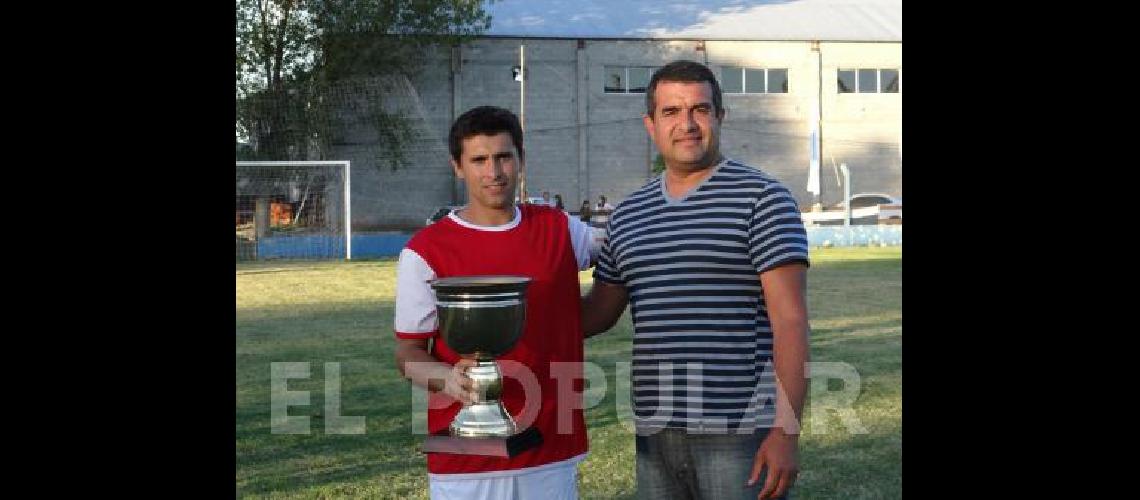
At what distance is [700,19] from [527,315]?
1566 inches

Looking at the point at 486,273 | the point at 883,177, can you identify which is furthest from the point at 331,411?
the point at 883,177

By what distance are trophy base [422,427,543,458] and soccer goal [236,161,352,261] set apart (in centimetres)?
2622

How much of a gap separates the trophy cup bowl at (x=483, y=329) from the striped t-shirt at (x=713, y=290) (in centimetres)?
39

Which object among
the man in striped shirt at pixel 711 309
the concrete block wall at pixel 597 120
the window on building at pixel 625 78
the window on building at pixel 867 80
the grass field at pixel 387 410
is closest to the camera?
the man in striped shirt at pixel 711 309

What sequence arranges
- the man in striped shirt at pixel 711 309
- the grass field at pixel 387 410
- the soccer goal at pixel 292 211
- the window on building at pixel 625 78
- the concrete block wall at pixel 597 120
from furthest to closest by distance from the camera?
the window on building at pixel 625 78, the concrete block wall at pixel 597 120, the soccer goal at pixel 292 211, the grass field at pixel 387 410, the man in striped shirt at pixel 711 309

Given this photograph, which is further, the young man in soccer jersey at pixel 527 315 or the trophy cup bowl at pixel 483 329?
the young man in soccer jersey at pixel 527 315

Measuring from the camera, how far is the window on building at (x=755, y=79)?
41281 millimetres

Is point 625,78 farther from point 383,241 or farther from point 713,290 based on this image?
point 713,290

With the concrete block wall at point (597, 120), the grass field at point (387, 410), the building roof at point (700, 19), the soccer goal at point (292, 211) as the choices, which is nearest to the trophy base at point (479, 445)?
the grass field at point (387, 410)

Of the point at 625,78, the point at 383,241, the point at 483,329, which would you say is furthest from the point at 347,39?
the point at 483,329

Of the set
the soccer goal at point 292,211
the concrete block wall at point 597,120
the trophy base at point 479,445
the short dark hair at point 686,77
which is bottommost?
the trophy base at point 479,445

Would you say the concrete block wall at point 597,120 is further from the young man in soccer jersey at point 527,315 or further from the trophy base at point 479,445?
the trophy base at point 479,445

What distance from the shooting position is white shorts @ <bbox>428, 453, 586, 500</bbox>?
11.7 feet
